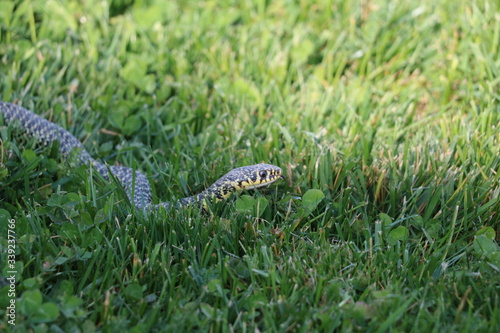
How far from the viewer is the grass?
309cm

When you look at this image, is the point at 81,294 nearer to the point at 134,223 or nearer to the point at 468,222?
the point at 134,223

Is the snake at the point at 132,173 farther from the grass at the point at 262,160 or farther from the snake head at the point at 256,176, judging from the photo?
the grass at the point at 262,160

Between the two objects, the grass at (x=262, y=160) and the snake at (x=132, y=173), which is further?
the snake at (x=132, y=173)

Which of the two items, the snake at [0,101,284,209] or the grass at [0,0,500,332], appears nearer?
the grass at [0,0,500,332]

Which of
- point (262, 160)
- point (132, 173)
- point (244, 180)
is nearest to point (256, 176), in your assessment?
point (244, 180)

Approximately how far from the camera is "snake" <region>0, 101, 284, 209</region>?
4035 millimetres

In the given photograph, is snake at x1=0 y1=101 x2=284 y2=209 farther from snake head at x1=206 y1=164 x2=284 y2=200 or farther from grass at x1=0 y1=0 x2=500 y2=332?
grass at x1=0 y1=0 x2=500 y2=332

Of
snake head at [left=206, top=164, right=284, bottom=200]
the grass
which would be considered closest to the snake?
snake head at [left=206, top=164, right=284, bottom=200]

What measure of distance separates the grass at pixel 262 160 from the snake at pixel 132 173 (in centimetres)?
11

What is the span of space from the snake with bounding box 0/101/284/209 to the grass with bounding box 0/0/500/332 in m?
0.11

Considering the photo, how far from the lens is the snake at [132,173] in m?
4.04

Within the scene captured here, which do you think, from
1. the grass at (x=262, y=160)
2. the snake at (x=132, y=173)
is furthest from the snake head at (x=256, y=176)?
the grass at (x=262, y=160)

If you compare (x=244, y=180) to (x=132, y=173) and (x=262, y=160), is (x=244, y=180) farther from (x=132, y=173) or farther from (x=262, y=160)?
(x=132, y=173)

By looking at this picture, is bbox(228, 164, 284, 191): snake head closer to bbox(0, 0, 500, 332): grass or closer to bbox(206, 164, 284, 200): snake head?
bbox(206, 164, 284, 200): snake head
